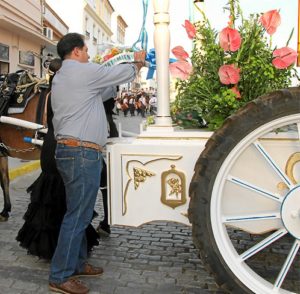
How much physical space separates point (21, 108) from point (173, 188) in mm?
2268

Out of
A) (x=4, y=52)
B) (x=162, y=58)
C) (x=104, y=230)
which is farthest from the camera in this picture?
(x=4, y=52)

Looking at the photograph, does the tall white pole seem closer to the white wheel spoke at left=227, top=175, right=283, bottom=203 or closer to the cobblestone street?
the white wheel spoke at left=227, top=175, right=283, bottom=203

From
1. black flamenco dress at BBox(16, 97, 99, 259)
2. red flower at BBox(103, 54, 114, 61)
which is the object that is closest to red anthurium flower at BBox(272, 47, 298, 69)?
red flower at BBox(103, 54, 114, 61)

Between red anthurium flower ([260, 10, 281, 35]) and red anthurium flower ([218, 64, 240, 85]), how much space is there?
1.02 feet

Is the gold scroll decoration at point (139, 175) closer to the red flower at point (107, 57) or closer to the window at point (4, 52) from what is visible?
the red flower at point (107, 57)

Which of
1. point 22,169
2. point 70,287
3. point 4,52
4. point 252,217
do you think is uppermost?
point 4,52

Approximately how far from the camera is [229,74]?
2570 millimetres

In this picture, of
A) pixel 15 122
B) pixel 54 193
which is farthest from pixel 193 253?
pixel 15 122

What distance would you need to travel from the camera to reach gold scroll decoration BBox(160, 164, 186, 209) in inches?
104

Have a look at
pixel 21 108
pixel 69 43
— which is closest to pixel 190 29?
pixel 69 43

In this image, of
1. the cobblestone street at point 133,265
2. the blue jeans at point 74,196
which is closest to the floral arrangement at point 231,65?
the blue jeans at point 74,196

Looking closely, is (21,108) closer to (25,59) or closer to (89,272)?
(89,272)

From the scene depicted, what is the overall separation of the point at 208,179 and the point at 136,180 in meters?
0.61

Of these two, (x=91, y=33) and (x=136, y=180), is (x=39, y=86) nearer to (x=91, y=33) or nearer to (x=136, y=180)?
(x=136, y=180)
